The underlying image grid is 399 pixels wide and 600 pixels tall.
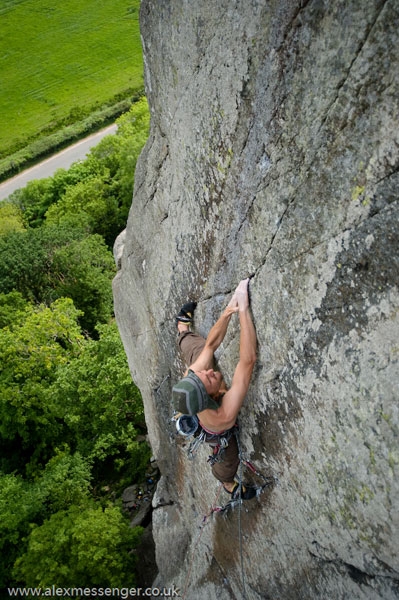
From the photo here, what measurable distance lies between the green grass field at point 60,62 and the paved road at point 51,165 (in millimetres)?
6065

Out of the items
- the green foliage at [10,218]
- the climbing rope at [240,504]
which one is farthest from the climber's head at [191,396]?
the green foliage at [10,218]

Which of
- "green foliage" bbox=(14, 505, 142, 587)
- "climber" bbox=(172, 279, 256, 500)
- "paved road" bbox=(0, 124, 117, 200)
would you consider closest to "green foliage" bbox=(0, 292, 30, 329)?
"green foliage" bbox=(14, 505, 142, 587)

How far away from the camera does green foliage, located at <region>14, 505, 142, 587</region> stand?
40.8ft

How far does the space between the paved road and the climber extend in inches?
1623

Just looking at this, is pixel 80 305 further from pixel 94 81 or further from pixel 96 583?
pixel 94 81

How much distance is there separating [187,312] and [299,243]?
8.87ft

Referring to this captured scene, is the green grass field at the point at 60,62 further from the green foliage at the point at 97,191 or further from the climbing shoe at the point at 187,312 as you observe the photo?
the climbing shoe at the point at 187,312

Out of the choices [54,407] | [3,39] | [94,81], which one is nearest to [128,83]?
[94,81]

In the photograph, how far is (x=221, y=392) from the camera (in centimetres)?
566

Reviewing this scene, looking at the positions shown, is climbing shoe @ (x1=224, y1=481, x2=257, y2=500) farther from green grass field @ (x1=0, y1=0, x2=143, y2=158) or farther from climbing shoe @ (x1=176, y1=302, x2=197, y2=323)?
green grass field @ (x1=0, y1=0, x2=143, y2=158)

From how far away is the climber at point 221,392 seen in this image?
17.0ft

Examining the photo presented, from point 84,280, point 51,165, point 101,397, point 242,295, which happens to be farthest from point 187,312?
point 51,165

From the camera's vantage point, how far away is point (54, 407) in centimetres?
1748

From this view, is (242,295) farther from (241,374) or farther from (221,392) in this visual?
(221,392)
